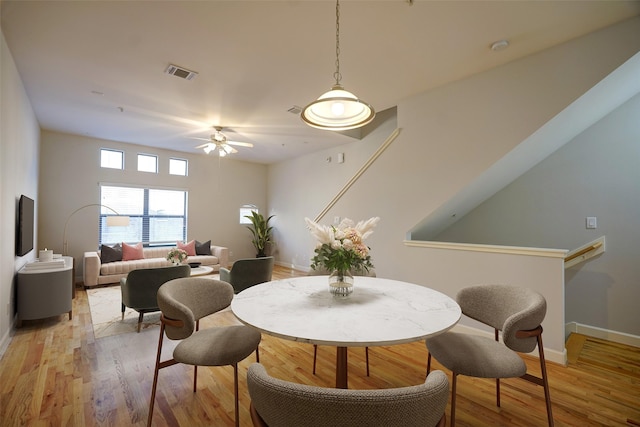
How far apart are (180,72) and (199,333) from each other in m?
2.66

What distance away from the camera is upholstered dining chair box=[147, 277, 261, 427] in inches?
60.3

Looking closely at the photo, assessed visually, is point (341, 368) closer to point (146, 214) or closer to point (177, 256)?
point (177, 256)

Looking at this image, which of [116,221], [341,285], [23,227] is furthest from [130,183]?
[341,285]

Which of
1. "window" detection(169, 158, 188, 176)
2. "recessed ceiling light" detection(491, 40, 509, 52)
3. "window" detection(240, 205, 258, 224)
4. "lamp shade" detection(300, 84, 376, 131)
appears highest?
"recessed ceiling light" detection(491, 40, 509, 52)

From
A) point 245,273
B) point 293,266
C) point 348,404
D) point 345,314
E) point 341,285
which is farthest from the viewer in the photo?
point 293,266

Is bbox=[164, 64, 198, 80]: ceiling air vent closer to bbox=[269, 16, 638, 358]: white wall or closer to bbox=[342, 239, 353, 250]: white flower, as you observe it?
bbox=[269, 16, 638, 358]: white wall

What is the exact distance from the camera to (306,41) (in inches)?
98.8

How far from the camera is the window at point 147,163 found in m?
6.14

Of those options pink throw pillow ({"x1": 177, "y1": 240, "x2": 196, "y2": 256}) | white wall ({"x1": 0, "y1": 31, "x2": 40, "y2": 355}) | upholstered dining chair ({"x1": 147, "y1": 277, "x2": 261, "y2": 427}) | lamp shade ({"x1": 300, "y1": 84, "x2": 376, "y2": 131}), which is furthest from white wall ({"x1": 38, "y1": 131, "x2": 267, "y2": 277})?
lamp shade ({"x1": 300, "y1": 84, "x2": 376, "y2": 131})

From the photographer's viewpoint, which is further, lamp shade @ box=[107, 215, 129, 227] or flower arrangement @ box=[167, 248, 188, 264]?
lamp shade @ box=[107, 215, 129, 227]

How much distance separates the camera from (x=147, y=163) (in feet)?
20.5

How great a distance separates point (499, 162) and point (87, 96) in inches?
194

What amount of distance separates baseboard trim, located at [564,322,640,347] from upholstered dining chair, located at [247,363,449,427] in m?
3.61

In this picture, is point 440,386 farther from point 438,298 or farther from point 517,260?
point 517,260
